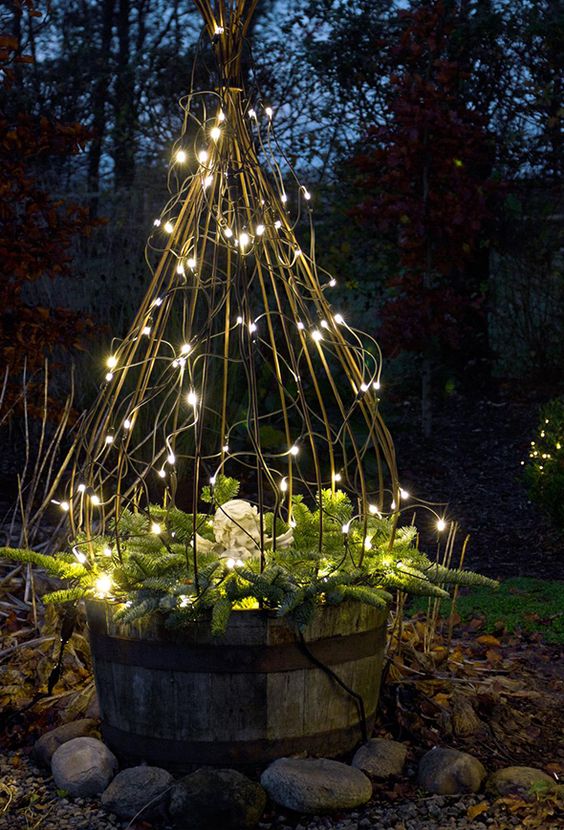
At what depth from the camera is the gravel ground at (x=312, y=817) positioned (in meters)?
2.57

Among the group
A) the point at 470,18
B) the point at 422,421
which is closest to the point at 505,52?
the point at 470,18

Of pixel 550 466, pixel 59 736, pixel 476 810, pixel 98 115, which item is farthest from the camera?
pixel 98 115

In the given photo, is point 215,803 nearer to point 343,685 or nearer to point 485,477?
point 343,685

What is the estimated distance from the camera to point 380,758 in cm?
282

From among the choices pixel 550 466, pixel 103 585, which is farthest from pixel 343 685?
A: pixel 550 466

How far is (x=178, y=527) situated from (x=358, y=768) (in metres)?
1.00

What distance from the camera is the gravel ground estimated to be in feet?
8.43

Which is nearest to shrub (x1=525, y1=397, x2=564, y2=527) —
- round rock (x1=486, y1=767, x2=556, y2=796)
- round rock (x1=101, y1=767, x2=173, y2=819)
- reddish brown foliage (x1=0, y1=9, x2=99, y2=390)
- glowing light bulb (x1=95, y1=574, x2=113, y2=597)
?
reddish brown foliage (x1=0, y1=9, x2=99, y2=390)

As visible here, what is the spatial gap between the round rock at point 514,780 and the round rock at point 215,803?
26.4 inches

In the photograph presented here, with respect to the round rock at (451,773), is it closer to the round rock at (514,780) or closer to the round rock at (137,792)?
the round rock at (514,780)

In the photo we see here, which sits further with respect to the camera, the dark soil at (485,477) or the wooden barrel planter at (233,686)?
the dark soil at (485,477)

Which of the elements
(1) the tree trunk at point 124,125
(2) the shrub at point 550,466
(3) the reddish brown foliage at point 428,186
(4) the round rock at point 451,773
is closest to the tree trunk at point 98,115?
(1) the tree trunk at point 124,125

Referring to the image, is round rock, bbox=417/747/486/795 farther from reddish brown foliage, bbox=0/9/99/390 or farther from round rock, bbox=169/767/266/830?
reddish brown foliage, bbox=0/9/99/390

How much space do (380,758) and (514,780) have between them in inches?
15.1
